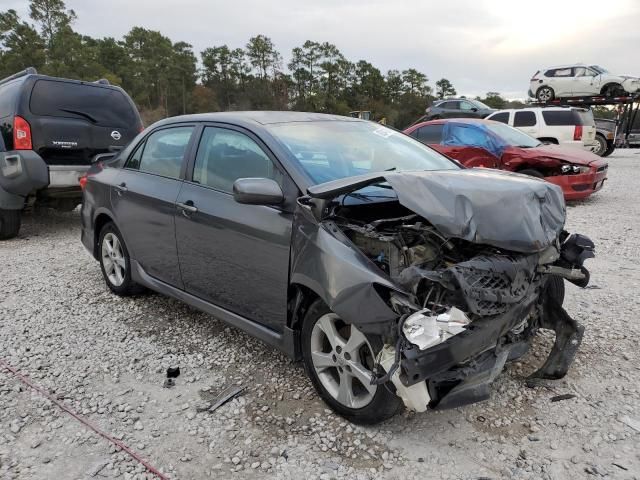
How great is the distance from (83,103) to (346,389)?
6260 millimetres

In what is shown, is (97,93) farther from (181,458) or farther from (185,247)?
(181,458)

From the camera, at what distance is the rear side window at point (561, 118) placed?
Answer: 43.3 ft

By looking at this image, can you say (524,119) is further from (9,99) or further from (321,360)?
(321,360)

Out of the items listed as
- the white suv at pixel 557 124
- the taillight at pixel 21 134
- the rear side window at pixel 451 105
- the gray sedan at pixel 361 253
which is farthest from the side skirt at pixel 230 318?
the rear side window at pixel 451 105

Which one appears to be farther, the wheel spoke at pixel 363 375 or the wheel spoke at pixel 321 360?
the wheel spoke at pixel 321 360

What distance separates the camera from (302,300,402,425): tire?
8.12 feet

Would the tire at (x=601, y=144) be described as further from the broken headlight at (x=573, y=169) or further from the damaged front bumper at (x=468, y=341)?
the damaged front bumper at (x=468, y=341)

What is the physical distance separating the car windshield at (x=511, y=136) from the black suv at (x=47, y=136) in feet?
21.2

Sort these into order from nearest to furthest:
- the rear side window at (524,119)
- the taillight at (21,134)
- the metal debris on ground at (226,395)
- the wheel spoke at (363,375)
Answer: the wheel spoke at (363,375), the metal debris on ground at (226,395), the taillight at (21,134), the rear side window at (524,119)

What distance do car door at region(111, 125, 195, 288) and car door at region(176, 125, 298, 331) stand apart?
18 cm

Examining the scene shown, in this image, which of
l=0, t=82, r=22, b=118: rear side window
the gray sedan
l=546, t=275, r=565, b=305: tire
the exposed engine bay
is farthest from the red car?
the exposed engine bay

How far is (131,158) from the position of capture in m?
4.44

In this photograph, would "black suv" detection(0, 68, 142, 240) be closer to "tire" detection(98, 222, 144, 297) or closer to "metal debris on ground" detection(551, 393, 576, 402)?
"tire" detection(98, 222, 144, 297)

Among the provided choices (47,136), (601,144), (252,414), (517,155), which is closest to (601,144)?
(601,144)
